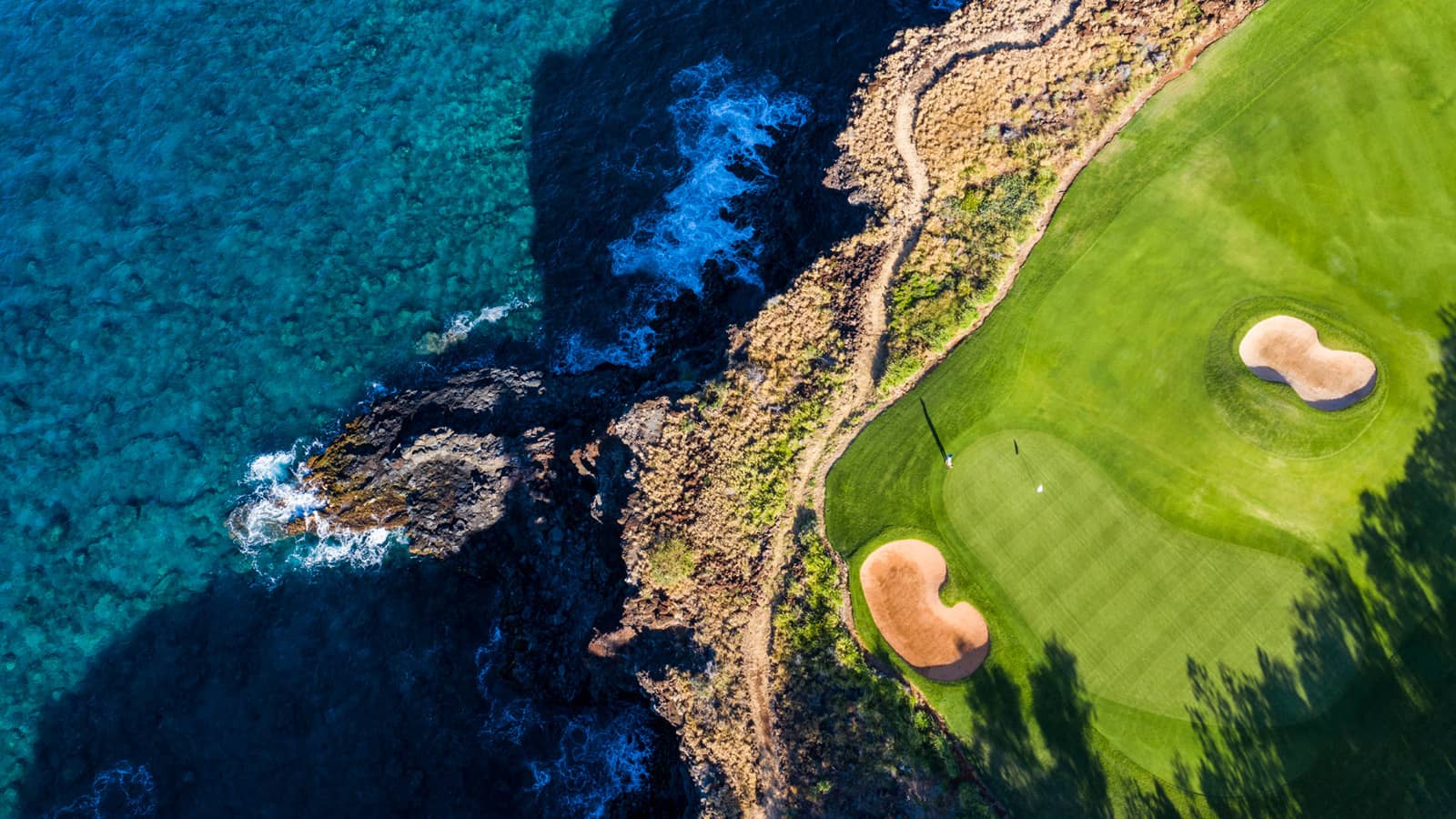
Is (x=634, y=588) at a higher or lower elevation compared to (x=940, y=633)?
higher

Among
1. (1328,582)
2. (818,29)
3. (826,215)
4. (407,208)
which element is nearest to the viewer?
(1328,582)

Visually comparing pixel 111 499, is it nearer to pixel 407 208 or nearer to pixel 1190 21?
pixel 407 208

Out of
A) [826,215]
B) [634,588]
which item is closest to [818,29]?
[826,215]

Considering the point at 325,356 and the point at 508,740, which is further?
the point at 325,356

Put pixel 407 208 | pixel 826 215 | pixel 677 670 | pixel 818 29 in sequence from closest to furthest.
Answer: pixel 677 670 < pixel 826 215 < pixel 818 29 < pixel 407 208

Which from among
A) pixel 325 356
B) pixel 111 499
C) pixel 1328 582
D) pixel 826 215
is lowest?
pixel 1328 582

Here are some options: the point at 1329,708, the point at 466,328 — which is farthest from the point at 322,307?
the point at 1329,708
